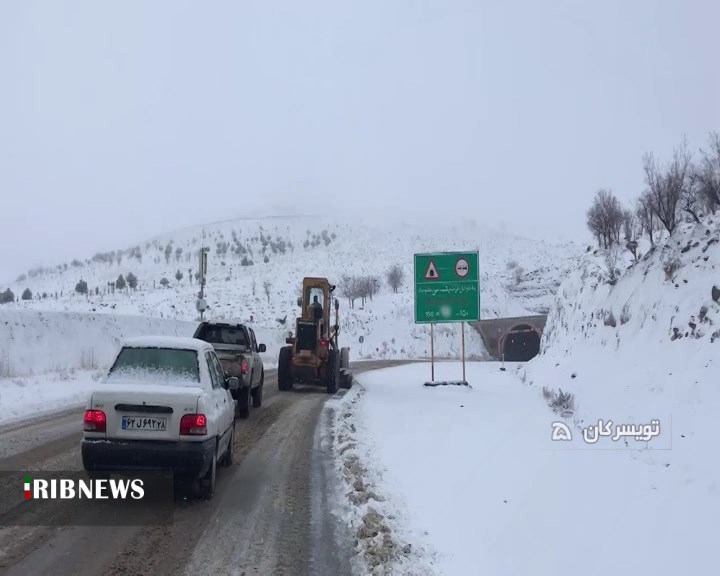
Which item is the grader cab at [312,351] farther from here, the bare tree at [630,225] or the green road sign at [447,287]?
the bare tree at [630,225]

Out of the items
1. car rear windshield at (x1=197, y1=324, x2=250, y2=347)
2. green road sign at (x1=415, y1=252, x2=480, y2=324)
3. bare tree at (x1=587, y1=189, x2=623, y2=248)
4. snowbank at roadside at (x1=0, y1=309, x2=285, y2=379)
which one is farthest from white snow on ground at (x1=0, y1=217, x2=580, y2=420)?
bare tree at (x1=587, y1=189, x2=623, y2=248)

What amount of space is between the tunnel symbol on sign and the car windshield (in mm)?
9609

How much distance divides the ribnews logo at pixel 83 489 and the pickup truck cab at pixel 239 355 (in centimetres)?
652

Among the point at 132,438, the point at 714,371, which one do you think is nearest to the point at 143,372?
the point at 132,438

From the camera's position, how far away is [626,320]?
15.5 meters

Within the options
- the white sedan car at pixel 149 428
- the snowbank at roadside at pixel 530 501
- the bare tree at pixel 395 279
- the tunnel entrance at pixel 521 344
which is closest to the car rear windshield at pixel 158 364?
the white sedan car at pixel 149 428

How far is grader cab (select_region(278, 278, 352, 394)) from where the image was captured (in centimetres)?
2183

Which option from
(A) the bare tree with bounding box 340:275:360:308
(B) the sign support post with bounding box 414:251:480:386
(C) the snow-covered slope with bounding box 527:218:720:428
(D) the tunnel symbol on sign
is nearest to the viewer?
(C) the snow-covered slope with bounding box 527:218:720:428

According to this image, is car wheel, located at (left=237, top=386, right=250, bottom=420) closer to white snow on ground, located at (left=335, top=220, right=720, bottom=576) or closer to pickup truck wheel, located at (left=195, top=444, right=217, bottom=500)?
A: white snow on ground, located at (left=335, top=220, right=720, bottom=576)

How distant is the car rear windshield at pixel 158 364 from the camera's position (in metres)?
7.37

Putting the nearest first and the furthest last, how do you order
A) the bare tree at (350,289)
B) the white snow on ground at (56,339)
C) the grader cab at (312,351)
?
the white snow on ground at (56,339), the grader cab at (312,351), the bare tree at (350,289)

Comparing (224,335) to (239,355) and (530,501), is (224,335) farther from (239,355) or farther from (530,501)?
(530,501)

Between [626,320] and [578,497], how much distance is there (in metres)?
10.0

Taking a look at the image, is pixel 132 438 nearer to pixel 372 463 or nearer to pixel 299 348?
pixel 372 463
